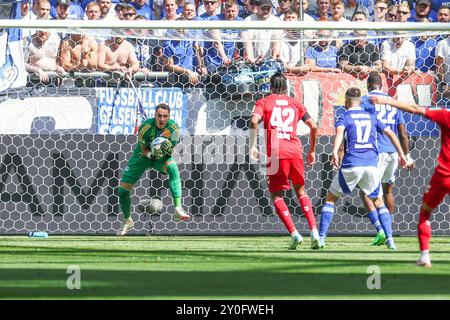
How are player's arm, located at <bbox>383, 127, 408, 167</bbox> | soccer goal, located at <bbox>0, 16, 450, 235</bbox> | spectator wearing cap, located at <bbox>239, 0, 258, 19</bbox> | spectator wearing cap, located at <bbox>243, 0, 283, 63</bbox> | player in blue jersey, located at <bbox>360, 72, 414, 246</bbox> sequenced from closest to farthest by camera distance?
1. player's arm, located at <bbox>383, 127, 408, 167</bbox>
2. player in blue jersey, located at <bbox>360, 72, 414, 246</bbox>
3. soccer goal, located at <bbox>0, 16, 450, 235</bbox>
4. spectator wearing cap, located at <bbox>243, 0, 283, 63</bbox>
5. spectator wearing cap, located at <bbox>239, 0, 258, 19</bbox>

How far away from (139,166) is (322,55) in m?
3.35

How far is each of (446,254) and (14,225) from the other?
6.86 metres

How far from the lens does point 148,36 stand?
53.9ft

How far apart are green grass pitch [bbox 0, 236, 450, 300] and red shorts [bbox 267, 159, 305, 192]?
0.73 m

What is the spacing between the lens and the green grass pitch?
7957 mm

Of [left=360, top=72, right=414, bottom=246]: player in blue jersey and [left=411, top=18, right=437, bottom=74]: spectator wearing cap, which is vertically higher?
[left=411, top=18, right=437, bottom=74]: spectator wearing cap

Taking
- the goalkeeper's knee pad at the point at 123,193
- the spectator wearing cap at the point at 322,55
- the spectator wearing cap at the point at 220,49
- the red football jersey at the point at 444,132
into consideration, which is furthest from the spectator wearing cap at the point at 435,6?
the red football jersey at the point at 444,132

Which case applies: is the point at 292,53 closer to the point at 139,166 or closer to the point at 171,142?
the point at 171,142

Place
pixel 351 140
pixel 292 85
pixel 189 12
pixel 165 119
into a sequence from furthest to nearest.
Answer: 1. pixel 189 12
2. pixel 292 85
3. pixel 165 119
4. pixel 351 140

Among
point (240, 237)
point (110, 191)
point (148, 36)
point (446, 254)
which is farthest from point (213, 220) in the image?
point (446, 254)

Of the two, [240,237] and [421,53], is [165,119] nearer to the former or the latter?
[240,237]

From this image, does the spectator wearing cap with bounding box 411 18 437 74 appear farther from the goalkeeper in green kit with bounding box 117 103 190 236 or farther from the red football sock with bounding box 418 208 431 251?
the red football sock with bounding box 418 208 431 251

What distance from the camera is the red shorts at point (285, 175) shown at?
13.6 meters

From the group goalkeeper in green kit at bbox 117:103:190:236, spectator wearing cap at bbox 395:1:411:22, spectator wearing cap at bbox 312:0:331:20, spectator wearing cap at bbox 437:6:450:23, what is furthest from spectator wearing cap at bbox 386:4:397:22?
goalkeeper in green kit at bbox 117:103:190:236
